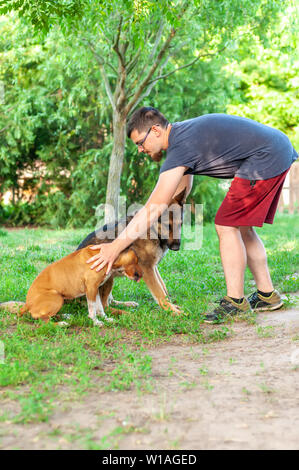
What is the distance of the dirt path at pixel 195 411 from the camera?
2.61 meters

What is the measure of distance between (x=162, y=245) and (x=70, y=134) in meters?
11.4

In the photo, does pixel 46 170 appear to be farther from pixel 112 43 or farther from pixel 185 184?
pixel 185 184

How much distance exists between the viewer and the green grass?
337 cm

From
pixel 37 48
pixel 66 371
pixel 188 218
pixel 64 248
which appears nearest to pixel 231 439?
pixel 66 371

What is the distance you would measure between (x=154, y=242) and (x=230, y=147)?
1.36m

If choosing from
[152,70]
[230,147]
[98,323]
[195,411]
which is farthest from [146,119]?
[152,70]

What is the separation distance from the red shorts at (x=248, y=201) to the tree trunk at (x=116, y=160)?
7.89 m

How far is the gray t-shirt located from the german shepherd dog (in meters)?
0.70

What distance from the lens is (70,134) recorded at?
16.2 meters


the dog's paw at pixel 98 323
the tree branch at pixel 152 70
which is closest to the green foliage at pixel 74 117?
the tree branch at pixel 152 70

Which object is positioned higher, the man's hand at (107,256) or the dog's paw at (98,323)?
A: the man's hand at (107,256)

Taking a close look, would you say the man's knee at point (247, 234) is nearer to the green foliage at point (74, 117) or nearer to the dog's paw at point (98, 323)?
the dog's paw at point (98, 323)

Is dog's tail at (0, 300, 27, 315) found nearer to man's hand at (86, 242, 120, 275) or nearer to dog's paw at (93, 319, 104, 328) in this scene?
dog's paw at (93, 319, 104, 328)

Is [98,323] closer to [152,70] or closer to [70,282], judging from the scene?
[70,282]
